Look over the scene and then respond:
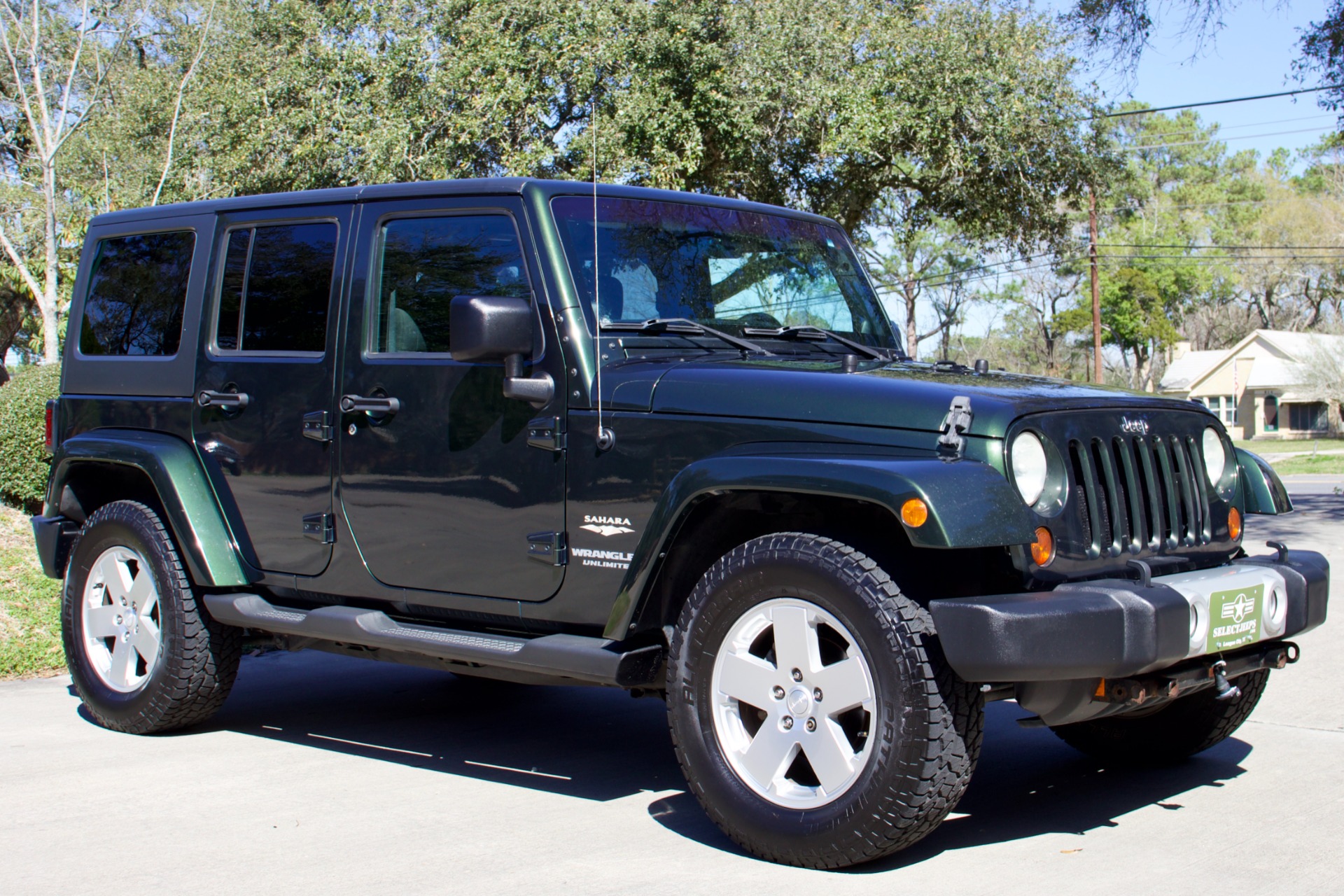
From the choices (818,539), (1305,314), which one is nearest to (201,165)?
(818,539)

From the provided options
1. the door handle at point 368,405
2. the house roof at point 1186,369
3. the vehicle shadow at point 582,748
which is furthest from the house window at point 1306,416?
the door handle at point 368,405

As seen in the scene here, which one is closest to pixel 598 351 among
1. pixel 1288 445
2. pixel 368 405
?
pixel 368 405

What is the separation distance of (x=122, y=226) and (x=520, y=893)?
12.7 ft

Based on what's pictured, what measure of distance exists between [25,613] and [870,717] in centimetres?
613

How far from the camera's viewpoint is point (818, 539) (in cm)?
381

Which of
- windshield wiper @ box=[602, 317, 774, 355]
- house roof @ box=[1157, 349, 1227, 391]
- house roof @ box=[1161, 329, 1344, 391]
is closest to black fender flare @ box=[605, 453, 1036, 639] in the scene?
windshield wiper @ box=[602, 317, 774, 355]

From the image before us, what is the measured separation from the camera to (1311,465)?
31.0 meters

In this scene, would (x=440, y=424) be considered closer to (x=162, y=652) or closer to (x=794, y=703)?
(x=794, y=703)

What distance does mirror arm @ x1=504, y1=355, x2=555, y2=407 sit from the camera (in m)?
4.40

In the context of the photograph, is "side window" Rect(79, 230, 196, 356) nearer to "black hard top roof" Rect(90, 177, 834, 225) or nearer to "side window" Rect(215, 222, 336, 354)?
"black hard top roof" Rect(90, 177, 834, 225)

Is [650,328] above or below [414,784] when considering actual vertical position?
above

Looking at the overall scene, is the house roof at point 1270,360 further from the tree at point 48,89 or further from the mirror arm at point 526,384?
the mirror arm at point 526,384

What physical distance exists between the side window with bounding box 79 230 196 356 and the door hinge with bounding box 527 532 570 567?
2.18 meters

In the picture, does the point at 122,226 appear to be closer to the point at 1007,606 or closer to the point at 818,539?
the point at 818,539
